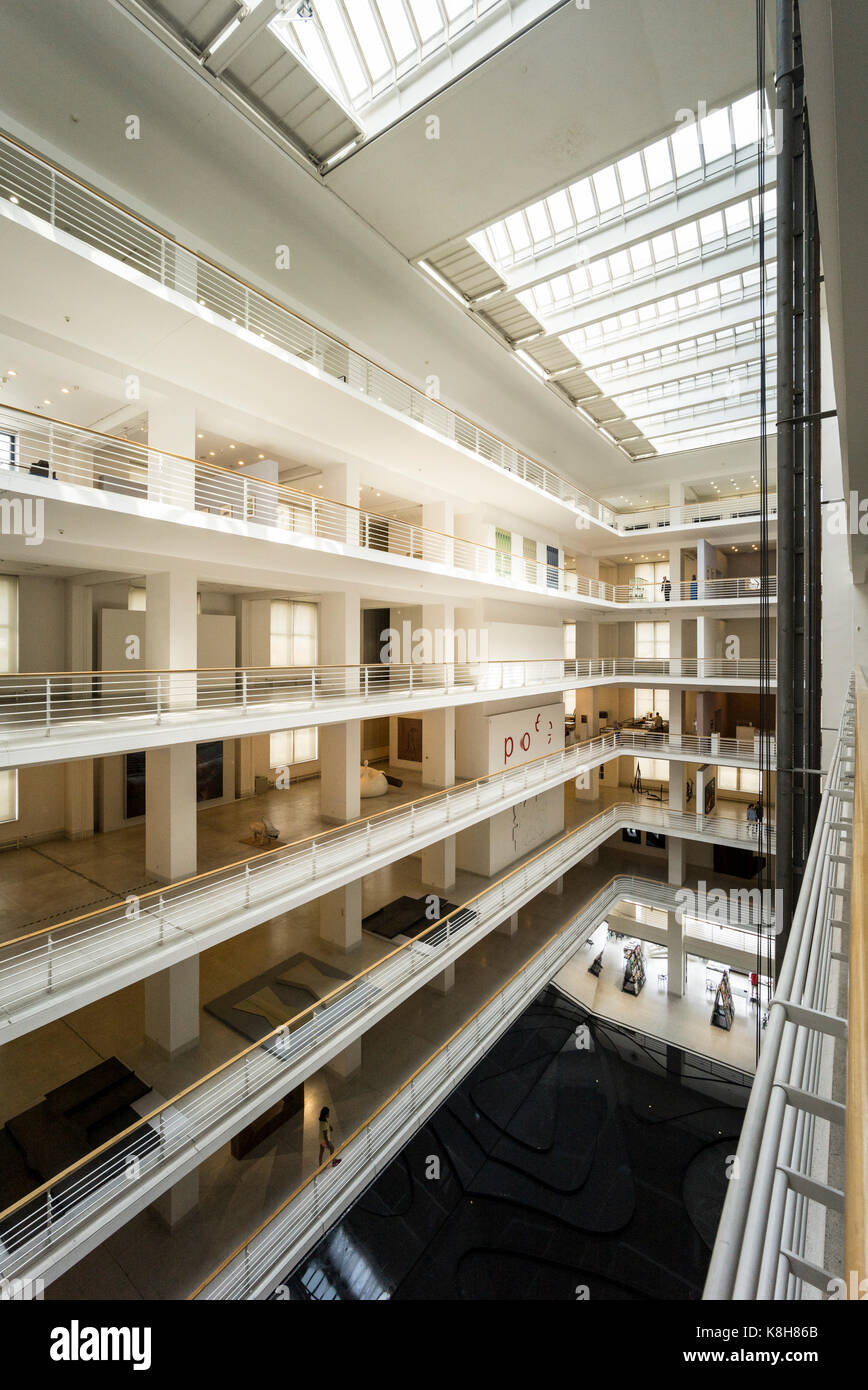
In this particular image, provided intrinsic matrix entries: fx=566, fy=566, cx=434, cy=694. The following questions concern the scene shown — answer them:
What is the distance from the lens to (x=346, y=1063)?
470 cm

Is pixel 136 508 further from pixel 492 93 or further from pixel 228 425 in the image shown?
pixel 492 93

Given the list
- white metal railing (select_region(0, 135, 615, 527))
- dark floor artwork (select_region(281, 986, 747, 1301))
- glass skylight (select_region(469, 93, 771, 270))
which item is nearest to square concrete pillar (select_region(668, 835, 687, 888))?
dark floor artwork (select_region(281, 986, 747, 1301))

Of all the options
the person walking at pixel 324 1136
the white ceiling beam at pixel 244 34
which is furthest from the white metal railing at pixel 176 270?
the person walking at pixel 324 1136

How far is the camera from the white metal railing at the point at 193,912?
277cm

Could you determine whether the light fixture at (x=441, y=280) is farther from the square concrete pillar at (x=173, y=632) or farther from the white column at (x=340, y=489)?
the square concrete pillar at (x=173, y=632)

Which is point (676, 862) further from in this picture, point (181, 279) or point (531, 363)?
point (181, 279)

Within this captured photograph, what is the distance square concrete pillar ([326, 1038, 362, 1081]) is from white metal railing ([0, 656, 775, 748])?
2.89 m

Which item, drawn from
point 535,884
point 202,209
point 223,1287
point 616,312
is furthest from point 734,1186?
point 535,884

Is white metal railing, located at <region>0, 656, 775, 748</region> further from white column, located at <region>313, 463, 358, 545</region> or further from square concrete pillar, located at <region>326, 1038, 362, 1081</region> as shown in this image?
square concrete pillar, located at <region>326, 1038, 362, 1081</region>

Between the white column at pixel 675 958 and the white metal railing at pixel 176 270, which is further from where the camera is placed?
the white column at pixel 675 958

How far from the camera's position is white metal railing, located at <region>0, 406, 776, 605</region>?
124 inches

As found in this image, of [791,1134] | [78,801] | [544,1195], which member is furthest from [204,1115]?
[78,801]

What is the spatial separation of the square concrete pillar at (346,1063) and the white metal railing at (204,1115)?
0.71 m

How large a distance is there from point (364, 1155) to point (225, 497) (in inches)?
191
